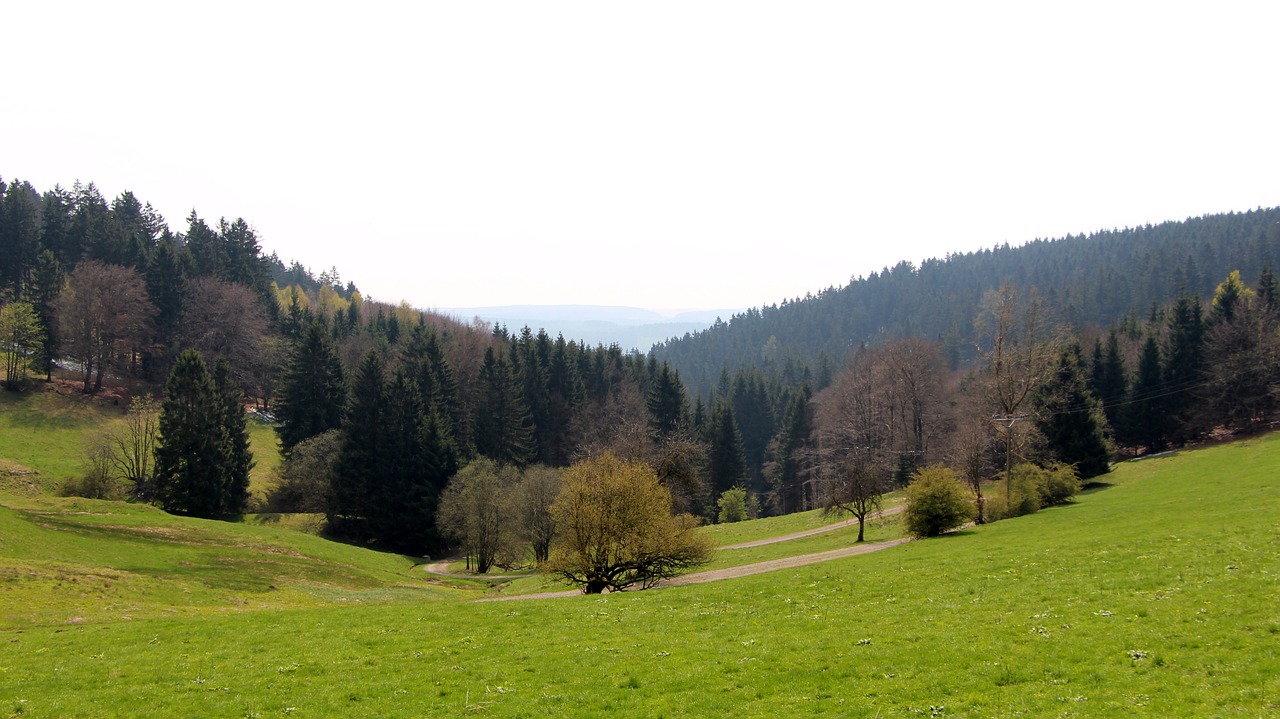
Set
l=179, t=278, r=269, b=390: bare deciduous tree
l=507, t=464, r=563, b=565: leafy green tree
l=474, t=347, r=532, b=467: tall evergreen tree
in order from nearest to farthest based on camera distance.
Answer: l=507, t=464, r=563, b=565: leafy green tree < l=474, t=347, r=532, b=467: tall evergreen tree < l=179, t=278, r=269, b=390: bare deciduous tree

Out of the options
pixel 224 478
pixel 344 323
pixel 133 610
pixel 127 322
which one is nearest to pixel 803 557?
pixel 133 610

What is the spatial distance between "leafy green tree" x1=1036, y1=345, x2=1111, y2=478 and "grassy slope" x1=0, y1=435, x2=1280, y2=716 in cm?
2988

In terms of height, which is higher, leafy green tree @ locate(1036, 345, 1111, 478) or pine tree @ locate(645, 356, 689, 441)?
pine tree @ locate(645, 356, 689, 441)

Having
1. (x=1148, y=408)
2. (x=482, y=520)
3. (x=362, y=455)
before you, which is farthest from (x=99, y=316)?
(x=1148, y=408)

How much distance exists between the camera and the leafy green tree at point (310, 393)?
75.9 metres

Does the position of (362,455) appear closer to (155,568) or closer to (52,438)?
(52,438)

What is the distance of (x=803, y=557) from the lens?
39.6 metres

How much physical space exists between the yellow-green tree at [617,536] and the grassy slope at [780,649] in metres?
6.66

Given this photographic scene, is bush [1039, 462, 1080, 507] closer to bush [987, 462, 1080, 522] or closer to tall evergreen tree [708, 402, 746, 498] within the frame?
bush [987, 462, 1080, 522]

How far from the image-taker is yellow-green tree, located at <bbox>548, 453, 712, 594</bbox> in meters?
32.4

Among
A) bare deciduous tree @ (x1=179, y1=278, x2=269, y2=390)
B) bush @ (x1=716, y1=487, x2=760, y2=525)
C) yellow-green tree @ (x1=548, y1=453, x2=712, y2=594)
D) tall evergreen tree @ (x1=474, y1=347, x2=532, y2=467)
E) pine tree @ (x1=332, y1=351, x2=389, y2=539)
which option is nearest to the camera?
yellow-green tree @ (x1=548, y1=453, x2=712, y2=594)

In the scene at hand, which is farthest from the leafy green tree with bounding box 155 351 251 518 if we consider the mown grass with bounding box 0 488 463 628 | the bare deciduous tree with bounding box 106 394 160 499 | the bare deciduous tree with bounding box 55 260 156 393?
the bare deciduous tree with bounding box 55 260 156 393

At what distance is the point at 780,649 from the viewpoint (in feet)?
52.5

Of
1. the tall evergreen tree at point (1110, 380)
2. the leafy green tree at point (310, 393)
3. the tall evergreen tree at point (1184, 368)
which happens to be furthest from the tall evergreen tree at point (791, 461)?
the leafy green tree at point (310, 393)
